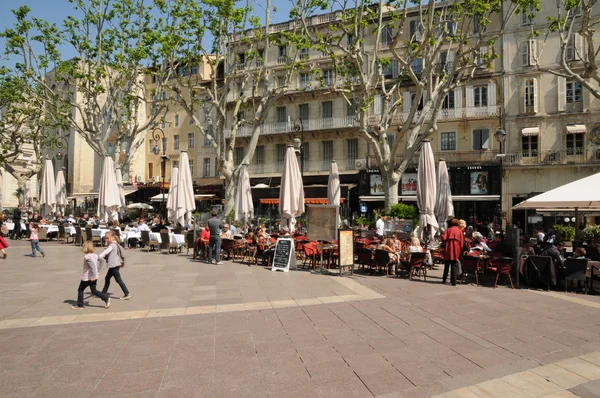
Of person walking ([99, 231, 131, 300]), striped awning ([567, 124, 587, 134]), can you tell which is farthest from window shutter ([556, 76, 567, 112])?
person walking ([99, 231, 131, 300])

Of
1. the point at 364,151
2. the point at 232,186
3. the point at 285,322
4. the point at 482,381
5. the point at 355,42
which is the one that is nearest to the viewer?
the point at 482,381

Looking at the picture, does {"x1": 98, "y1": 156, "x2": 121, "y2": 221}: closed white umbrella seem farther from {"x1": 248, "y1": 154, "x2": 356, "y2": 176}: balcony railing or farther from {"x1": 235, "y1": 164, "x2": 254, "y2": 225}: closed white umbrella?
{"x1": 248, "y1": 154, "x2": 356, "y2": 176}: balcony railing

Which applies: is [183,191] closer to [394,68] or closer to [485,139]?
[394,68]

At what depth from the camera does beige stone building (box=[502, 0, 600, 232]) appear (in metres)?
26.3

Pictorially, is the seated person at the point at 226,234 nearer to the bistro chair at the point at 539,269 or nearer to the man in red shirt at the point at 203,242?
the man in red shirt at the point at 203,242

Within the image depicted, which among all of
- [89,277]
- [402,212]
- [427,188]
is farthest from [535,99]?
[89,277]

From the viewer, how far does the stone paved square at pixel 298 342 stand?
4.41 m

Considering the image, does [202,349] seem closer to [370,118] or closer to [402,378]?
[402,378]

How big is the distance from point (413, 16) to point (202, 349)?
29309 millimetres

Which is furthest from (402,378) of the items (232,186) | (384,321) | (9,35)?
(9,35)

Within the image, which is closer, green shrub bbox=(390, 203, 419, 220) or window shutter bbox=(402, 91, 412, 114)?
green shrub bbox=(390, 203, 419, 220)

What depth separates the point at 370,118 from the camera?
3197cm

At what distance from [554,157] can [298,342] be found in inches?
1053

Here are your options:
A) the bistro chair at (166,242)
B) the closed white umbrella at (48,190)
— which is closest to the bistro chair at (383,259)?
the bistro chair at (166,242)
